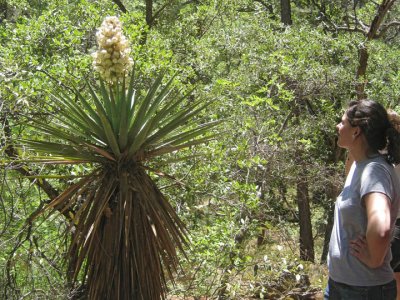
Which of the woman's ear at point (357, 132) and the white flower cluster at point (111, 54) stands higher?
the white flower cluster at point (111, 54)

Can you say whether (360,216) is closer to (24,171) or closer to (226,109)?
(24,171)

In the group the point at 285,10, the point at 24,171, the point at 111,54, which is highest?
the point at 285,10

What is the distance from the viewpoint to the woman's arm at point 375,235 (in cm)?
258

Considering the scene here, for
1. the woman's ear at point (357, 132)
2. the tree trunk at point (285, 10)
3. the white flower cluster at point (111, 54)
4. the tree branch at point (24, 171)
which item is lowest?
the woman's ear at point (357, 132)

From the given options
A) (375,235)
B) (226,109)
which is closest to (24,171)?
(226,109)

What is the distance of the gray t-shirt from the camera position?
2.75m

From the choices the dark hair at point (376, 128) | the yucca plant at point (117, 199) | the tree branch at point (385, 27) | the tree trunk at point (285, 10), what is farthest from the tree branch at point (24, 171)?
the tree branch at point (385, 27)

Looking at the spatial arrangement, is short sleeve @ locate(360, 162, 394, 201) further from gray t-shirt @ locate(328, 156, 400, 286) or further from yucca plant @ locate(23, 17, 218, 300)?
yucca plant @ locate(23, 17, 218, 300)

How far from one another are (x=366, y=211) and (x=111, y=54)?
2.13m

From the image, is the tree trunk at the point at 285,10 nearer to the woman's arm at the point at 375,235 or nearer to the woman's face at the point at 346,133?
the woman's face at the point at 346,133

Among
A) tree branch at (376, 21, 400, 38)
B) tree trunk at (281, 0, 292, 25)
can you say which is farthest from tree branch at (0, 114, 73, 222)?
tree branch at (376, 21, 400, 38)

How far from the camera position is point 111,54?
4.03 metres

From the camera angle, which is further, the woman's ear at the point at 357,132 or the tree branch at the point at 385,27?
the tree branch at the point at 385,27

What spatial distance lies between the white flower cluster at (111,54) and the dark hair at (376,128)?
176 cm
